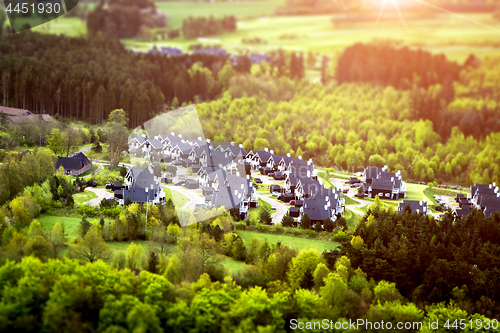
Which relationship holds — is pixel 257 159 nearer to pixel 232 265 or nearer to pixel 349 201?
pixel 349 201

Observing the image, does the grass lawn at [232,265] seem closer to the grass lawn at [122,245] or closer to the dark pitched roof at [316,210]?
the grass lawn at [122,245]

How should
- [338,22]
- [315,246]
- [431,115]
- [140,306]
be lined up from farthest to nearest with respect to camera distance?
[338,22]
[431,115]
[315,246]
[140,306]

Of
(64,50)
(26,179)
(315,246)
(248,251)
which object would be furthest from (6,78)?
(315,246)

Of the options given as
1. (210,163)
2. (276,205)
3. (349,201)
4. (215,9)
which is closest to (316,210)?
(276,205)

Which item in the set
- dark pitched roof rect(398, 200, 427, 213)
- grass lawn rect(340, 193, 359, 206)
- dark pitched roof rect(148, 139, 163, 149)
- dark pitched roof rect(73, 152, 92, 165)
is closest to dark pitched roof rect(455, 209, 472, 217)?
dark pitched roof rect(398, 200, 427, 213)

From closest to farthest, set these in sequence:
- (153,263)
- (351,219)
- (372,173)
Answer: (153,263), (351,219), (372,173)

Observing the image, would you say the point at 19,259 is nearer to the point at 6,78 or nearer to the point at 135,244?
the point at 135,244
